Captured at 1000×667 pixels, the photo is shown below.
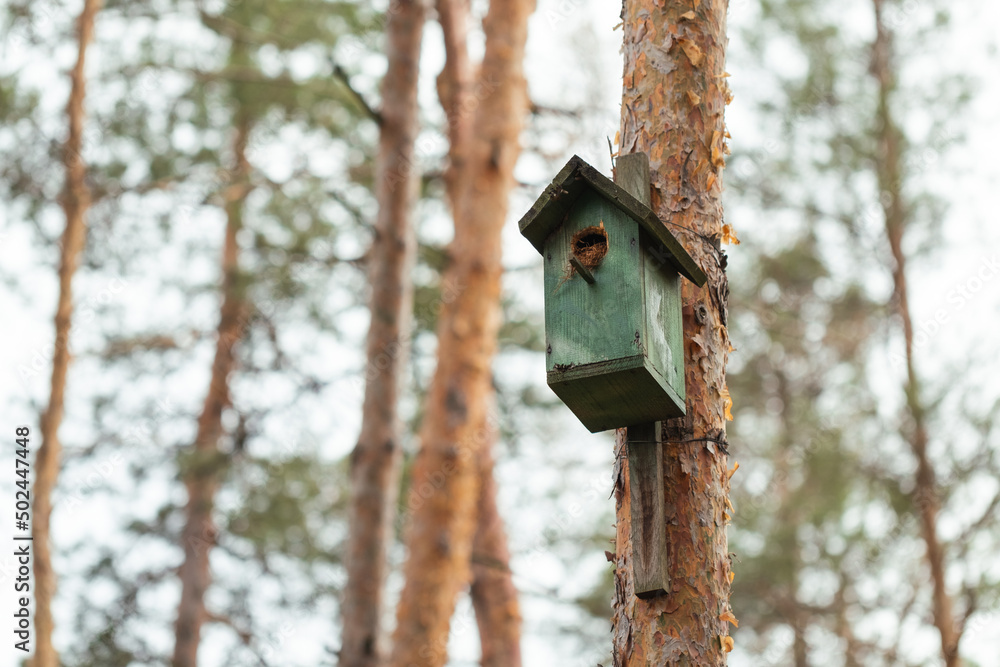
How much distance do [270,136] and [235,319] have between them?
186cm

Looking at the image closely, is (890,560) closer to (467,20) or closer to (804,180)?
(804,180)

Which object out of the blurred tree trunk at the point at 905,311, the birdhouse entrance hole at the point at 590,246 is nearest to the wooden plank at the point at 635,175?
the birdhouse entrance hole at the point at 590,246

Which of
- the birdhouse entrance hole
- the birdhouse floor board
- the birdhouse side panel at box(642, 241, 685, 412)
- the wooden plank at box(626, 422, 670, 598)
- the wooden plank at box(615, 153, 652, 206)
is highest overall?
the wooden plank at box(615, 153, 652, 206)

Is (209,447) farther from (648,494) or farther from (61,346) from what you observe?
(648,494)

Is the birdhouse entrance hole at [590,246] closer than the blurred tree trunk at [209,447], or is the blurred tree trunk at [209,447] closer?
the birdhouse entrance hole at [590,246]

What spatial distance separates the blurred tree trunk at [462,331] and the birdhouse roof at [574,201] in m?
3.96

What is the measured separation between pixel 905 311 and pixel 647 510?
20.6ft

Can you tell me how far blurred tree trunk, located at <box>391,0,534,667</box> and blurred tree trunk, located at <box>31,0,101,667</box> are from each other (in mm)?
2991

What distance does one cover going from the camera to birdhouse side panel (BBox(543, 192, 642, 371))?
274 centimetres

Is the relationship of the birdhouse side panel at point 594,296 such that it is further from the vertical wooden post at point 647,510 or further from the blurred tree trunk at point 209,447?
the blurred tree trunk at point 209,447

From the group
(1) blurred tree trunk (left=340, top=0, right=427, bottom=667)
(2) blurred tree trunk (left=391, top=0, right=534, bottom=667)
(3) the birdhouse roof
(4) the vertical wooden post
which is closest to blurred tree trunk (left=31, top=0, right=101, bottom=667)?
(2) blurred tree trunk (left=391, top=0, right=534, bottom=667)

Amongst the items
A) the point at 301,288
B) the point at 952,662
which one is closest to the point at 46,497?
the point at 301,288

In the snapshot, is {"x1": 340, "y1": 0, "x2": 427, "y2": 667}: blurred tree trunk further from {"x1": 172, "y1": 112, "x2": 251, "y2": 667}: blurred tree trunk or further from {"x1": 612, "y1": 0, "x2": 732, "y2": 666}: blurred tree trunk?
{"x1": 612, "y1": 0, "x2": 732, "y2": 666}: blurred tree trunk

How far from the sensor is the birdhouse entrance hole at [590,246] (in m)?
2.88
